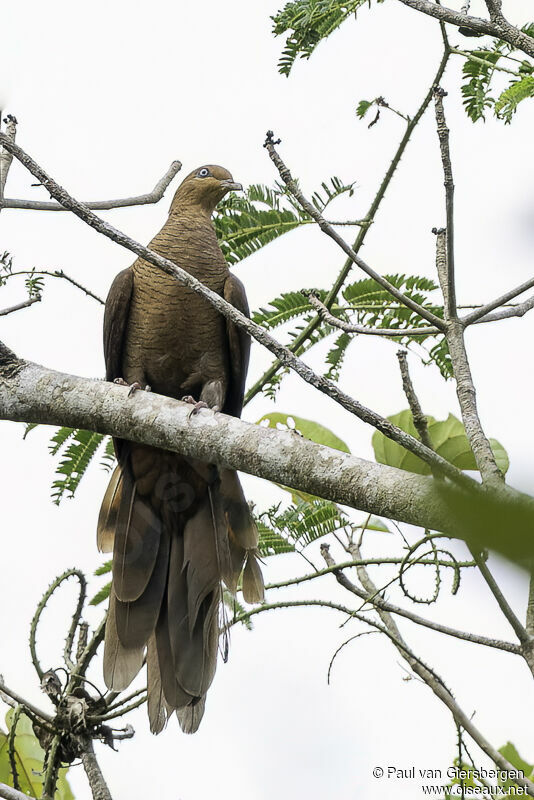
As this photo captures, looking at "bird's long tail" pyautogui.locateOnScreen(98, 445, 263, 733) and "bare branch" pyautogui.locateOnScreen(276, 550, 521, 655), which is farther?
"bird's long tail" pyautogui.locateOnScreen(98, 445, 263, 733)

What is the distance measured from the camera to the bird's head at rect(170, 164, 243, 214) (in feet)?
14.9

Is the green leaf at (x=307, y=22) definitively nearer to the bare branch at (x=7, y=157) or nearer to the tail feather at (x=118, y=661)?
the bare branch at (x=7, y=157)

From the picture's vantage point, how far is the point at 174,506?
372 cm

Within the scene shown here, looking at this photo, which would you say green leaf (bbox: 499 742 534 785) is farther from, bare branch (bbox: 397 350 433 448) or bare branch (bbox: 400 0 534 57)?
bare branch (bbox: 400 0 534 57)

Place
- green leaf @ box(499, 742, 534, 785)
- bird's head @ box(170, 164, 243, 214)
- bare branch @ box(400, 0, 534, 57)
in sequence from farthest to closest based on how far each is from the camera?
bird's head @ box(170, 164, 243, 214) → green leaf @ box(499, 742, 534, 785) → bare branch @ box(400, 0, 534, 57)

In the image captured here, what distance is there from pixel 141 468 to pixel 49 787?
1.47 meters

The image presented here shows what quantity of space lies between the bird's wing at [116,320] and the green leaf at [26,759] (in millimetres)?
1726

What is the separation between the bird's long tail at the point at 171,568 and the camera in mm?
3135

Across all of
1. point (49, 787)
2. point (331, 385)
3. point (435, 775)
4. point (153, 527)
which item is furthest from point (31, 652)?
point (331, 385)

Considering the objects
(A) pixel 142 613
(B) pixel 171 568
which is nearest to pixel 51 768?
(A) pixel 142 613

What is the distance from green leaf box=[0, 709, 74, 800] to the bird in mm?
319

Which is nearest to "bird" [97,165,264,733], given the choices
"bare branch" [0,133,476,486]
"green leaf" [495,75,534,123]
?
"bare branch" [0,133,476,486]

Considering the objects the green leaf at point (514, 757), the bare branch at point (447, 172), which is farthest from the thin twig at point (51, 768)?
the bare branch at point (447, 172)

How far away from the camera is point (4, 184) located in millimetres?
3123
